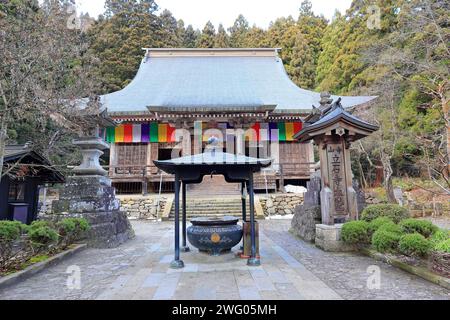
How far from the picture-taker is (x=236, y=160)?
16.8ft

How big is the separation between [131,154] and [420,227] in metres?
14.6

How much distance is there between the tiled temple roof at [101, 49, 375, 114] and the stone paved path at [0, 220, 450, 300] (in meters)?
9.43

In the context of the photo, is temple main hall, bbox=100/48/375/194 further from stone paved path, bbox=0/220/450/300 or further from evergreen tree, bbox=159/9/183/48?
evergreen tree, bbox=159/9/183/48

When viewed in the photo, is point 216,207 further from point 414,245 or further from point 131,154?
point 414,245

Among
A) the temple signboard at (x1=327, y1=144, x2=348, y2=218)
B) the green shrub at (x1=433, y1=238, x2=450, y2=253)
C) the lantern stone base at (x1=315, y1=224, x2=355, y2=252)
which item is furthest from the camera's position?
the temple signboard at (x1=327, y1=144, x2=348, y2=218)

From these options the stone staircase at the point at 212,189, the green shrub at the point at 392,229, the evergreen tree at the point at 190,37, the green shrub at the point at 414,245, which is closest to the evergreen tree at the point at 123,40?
the evergreen tree at the point at 190,37

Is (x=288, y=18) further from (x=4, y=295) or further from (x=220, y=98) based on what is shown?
(x=4, y=295)

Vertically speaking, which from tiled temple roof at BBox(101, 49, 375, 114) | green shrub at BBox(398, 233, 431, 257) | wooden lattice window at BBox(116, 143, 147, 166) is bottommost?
green shrub at BBox(398, 233, 431, 257)

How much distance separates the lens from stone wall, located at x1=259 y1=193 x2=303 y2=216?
42.6ft

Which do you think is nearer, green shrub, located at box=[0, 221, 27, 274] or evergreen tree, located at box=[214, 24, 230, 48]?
green shrub, located at box=[0, 221, 27, 274]

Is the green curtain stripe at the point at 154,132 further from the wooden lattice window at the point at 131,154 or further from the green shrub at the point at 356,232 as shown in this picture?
the green shrub at the point at 356,232

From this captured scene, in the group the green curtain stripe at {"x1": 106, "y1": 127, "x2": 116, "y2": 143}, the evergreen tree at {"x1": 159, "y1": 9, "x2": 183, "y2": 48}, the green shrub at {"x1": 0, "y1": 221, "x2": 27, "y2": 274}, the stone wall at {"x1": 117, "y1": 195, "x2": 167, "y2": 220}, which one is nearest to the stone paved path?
the green shrub at {"x1": 0, "y1": 221, "x2": 27, "y2": 274}

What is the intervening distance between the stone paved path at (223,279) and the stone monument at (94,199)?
87 cm

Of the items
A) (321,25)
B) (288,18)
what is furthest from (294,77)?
(288,18)
